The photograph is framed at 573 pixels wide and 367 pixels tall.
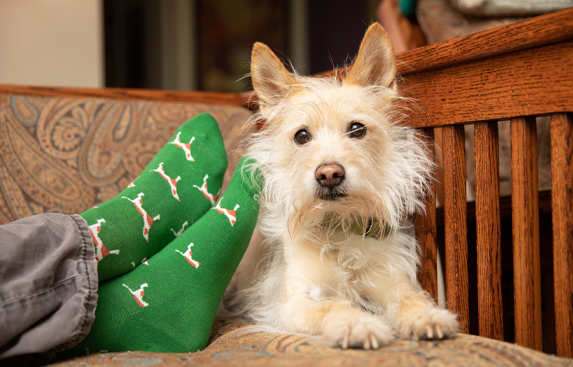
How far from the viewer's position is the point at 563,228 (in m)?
0.76

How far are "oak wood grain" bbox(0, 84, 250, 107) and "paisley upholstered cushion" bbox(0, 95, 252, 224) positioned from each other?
5 cm

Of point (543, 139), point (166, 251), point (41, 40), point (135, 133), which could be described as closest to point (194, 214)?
point (166, 251)

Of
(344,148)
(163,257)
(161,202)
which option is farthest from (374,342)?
(161,202)

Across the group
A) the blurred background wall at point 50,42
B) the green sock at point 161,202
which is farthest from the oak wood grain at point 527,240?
the blurred background wall at point 50,42

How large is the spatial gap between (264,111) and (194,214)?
1.23ft

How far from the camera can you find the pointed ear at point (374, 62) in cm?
107

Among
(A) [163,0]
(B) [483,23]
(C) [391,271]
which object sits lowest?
(C) [391,271]

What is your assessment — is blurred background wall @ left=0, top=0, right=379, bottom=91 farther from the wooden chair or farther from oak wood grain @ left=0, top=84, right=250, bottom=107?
the wooden chair

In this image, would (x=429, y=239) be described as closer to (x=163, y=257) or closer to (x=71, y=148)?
(x=163, y=257)

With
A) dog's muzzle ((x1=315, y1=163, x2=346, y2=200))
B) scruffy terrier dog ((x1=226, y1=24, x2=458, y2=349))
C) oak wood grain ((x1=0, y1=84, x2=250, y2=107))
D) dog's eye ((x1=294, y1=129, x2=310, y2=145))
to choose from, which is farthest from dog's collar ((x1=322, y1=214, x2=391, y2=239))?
oak wood grain ((x1=0, y1=84, x2=250, y2=107))

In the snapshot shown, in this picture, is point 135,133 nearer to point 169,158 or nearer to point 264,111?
point 169,158

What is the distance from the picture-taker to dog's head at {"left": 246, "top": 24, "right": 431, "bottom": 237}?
3.24 feet

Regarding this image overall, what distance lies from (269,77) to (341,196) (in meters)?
0.45

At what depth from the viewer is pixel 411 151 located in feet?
3.63
